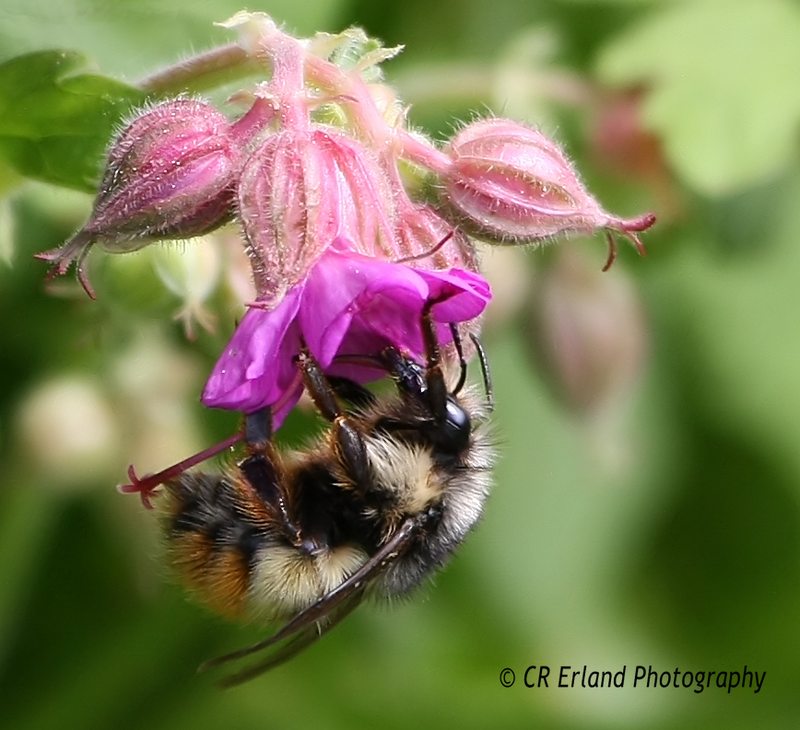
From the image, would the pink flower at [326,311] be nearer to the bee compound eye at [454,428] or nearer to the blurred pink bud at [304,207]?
the blurred pink bud at [304,207]

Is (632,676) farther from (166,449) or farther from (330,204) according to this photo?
(330,204)

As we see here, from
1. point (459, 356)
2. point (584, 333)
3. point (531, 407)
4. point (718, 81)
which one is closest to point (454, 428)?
point (459, 356)

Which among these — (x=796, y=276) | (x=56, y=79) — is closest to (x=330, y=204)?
(x=56, y=79)

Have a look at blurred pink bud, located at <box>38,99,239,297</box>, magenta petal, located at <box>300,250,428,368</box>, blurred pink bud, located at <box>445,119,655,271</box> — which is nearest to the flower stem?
blurred pink bud, located at <box>38,99,239,297</box>

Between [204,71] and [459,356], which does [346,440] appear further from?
[204,71]

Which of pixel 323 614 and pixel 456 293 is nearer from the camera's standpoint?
pixel 456 293

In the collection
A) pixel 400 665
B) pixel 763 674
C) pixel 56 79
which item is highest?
pixel 56 79

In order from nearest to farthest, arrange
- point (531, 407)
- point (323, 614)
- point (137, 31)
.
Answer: point (323, 614) < point (137, 31) < point (531, 407)
